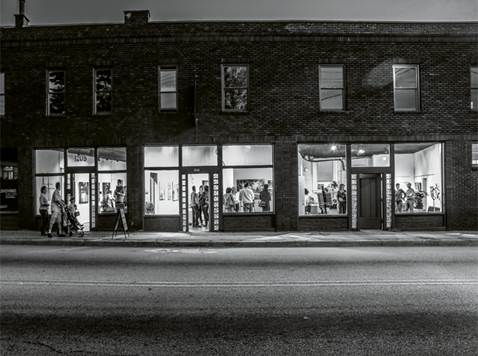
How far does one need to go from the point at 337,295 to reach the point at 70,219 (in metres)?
12.0

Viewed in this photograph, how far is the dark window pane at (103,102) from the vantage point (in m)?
18.6

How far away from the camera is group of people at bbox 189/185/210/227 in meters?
18.2

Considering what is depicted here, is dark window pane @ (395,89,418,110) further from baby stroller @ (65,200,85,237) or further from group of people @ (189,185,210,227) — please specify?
baby stroller @ (65,200,85,237)

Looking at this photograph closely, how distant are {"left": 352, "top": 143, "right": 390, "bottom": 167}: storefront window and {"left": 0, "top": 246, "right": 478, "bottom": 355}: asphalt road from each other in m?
7.38

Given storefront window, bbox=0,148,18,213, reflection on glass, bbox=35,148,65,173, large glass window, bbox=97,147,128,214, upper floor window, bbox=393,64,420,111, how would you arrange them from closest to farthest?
large glass window, bbox=97,147,128,214 → upper floor window, bbox=393,64,420,111 → reflection on glass, bbox=35,148,65,173 → storefront window, bbox=0,148,18,213

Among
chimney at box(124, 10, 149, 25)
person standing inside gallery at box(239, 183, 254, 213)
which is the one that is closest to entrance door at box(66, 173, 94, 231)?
person standing inside gallery at box(239, 183, 254, 213)

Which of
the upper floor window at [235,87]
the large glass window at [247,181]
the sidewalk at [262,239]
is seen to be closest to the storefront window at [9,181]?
the sidewalk at [262,239]

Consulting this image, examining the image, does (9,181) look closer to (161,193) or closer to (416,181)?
(161,193)

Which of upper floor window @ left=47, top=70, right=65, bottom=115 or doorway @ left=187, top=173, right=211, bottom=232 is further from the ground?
upper floor window @ left=47, top=70, right=65, bottom=115

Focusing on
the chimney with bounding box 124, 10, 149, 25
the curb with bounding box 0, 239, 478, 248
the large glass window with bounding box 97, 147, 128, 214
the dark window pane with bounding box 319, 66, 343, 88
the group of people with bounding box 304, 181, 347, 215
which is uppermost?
the chimney with bounding box 124, 10, 149, 25

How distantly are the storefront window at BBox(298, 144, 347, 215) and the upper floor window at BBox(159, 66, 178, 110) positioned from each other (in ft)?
18.7

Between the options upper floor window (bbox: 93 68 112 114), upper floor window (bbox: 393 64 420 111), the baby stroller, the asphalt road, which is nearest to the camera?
the asphalt road

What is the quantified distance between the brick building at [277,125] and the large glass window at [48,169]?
42 centimetres

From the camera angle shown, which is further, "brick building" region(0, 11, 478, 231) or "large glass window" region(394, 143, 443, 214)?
"large glass window" region(394, 143, 443, 214)
